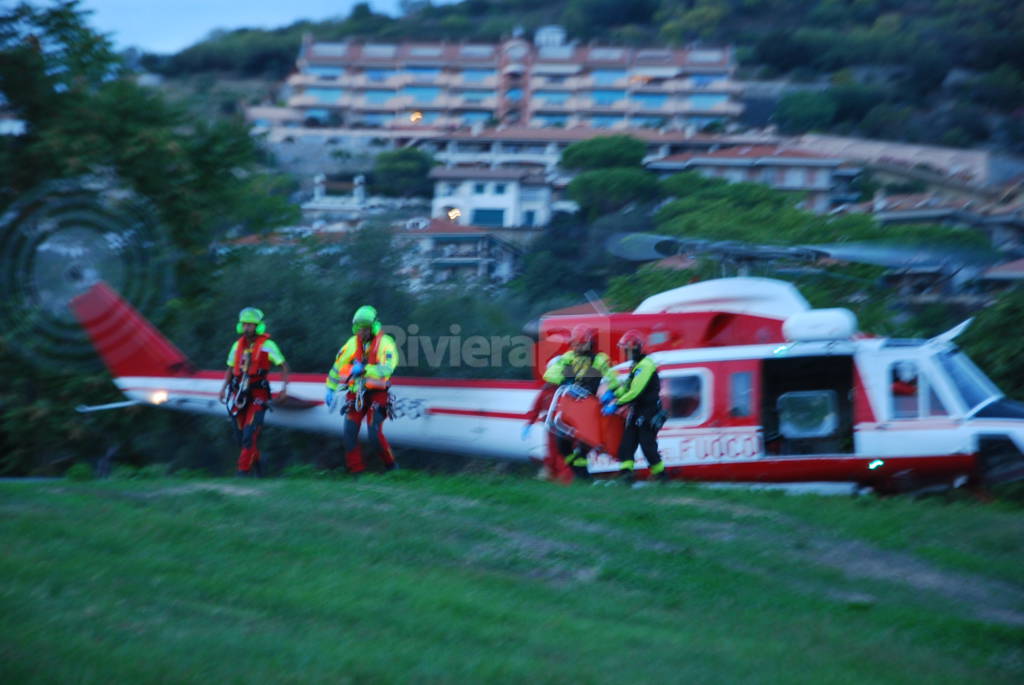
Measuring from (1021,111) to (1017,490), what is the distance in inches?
2617

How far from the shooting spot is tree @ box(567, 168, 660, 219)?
3759 centimetres

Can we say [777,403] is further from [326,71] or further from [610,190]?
[326,71]

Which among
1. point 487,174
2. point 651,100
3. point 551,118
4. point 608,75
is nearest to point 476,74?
point 551,118

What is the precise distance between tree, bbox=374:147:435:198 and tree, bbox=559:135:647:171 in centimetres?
1015

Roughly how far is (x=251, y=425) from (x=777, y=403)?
5632 millimetres

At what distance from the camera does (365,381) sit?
11.9 m

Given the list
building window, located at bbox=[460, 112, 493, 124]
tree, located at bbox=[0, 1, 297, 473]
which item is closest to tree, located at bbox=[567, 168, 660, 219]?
tree, located at bbox=[0, 1, 297, 473]

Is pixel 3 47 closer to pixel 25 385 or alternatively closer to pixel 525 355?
pixel 25 385

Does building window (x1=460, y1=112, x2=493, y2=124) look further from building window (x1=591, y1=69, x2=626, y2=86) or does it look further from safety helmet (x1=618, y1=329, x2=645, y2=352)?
safety helmet (x1=618, y1=329, x2=645, y2=352)

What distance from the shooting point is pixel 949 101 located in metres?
75.9

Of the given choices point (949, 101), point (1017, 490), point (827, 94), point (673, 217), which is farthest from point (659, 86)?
point (1017, 490)

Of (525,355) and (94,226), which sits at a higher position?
(94,226)

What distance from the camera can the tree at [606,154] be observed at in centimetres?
4631

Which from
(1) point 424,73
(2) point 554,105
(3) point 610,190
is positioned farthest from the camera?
(1) point 424,73
